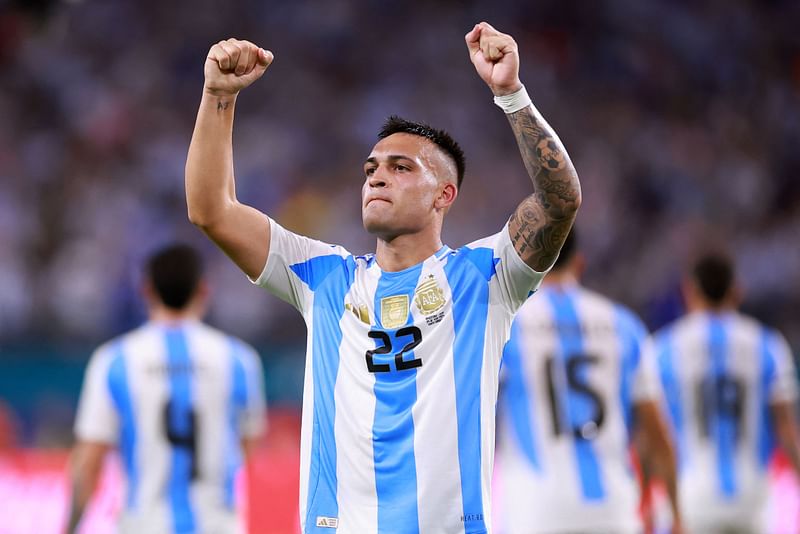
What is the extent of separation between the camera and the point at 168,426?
5.83 metres

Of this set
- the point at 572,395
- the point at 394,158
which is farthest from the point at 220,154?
the point at 572,395

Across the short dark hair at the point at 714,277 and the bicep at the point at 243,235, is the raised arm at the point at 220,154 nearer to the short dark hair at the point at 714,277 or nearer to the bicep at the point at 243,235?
the bicep at the point at 243,235

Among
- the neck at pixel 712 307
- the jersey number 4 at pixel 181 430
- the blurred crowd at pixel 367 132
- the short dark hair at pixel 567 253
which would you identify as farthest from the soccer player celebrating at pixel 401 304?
the blurred crowd at pixel 367 132

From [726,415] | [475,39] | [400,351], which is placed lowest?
[400,351]

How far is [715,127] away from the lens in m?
15.6

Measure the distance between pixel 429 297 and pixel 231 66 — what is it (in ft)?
3.19

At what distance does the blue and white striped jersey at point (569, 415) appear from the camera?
235 inches

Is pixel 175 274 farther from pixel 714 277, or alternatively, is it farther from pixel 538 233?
pixel 714 277

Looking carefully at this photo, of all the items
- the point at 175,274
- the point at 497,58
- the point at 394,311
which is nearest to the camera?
the point at 497,58

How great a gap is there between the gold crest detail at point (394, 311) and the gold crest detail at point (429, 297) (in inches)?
1.8

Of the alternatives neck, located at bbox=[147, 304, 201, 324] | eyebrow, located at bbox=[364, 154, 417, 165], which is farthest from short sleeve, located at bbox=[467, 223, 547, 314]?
neck, located at bbox=[147, 304, 201, 324]

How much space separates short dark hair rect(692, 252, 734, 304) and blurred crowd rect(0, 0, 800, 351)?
4558mm

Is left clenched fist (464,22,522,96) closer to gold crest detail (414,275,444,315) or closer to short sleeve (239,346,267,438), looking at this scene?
gold crest detail (414,275,444,315)

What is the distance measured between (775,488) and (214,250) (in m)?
6.56
